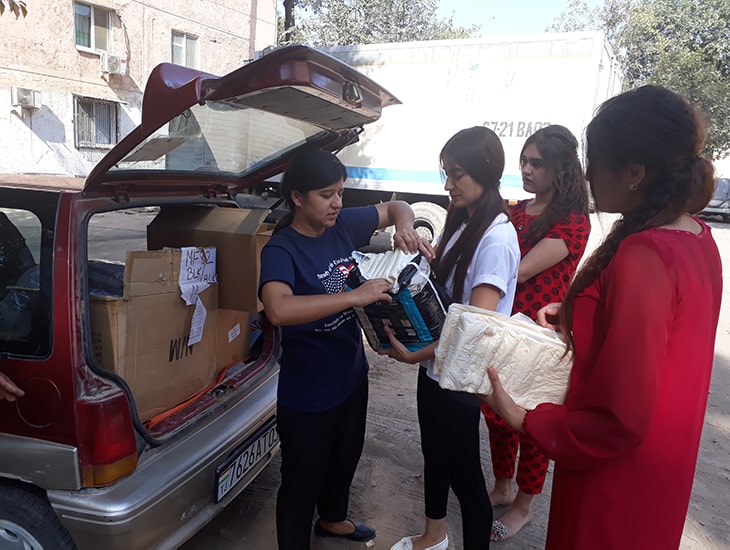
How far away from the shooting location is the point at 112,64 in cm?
1295

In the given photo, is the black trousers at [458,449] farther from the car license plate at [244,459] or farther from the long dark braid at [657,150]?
the long dark braid at [657,150]

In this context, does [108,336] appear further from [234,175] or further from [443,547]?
[443,547]

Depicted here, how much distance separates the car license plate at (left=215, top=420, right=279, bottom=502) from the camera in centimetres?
194

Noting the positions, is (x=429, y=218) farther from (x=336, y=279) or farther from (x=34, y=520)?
(x=34, y=520)

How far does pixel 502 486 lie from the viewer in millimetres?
2584

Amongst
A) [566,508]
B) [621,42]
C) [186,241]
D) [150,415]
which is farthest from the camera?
[621,42]

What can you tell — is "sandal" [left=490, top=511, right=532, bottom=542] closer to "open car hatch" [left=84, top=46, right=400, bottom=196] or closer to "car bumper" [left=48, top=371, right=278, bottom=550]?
"car bumper" [left=48, top=371, right=278, bottom=550]

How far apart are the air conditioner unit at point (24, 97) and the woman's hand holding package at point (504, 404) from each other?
1358 cm

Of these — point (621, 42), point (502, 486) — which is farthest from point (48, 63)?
point (621, 42)

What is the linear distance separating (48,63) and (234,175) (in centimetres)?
1227

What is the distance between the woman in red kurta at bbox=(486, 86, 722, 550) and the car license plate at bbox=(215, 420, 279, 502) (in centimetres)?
126

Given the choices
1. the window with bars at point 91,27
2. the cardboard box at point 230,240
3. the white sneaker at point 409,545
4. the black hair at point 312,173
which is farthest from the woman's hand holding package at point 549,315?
the window with bars at point 91,27

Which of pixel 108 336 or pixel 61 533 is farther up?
pixel 108 336

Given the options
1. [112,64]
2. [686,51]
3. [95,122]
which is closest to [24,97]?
[95,122]
